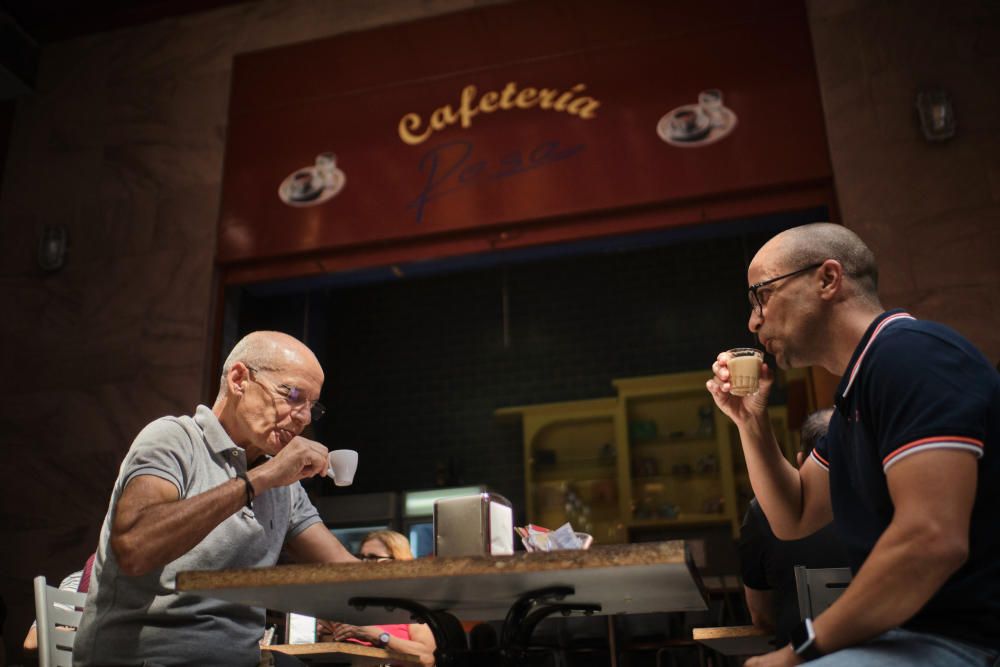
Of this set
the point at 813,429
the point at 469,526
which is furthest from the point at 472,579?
the point at 813,429

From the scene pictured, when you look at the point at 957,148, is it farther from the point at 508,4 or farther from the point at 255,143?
the point at 255,143

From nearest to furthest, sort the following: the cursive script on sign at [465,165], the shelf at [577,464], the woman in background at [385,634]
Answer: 1. the woman in background at [385,634]
2. the cursive script on sign at [465,165]
3. the shelf at [577,464]

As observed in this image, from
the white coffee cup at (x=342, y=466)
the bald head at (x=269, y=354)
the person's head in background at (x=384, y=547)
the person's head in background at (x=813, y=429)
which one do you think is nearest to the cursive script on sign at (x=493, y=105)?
the person's head in background at (x=384, y=547)

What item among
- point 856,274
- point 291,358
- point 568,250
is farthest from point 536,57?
point 856,274

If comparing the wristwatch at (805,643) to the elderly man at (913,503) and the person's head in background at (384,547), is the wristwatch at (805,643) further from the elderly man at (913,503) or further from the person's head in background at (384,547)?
the person's head in background at (384,547)

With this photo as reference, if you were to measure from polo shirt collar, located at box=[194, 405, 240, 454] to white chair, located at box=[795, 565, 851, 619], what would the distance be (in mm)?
1606

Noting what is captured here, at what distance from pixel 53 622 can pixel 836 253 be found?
2286 millimetres

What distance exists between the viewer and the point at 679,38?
209 inches

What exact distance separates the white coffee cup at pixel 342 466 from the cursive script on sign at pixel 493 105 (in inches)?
137

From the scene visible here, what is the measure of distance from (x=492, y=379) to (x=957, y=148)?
18.5ft

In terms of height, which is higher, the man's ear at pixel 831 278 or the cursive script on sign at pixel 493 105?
the cursive script on sign at pixel 493 105

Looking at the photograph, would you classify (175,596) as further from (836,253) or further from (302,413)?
(836,253)

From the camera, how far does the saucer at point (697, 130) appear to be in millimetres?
5062

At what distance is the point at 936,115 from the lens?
4723mm
